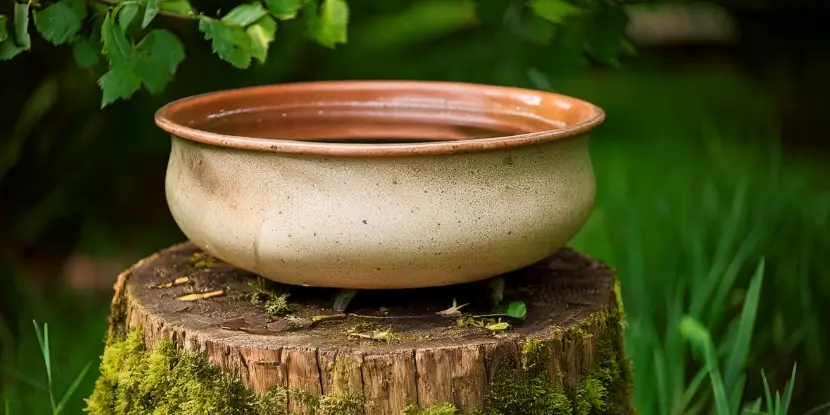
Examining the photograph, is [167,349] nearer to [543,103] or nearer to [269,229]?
[269,229]

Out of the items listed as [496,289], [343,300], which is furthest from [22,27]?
[496,289]

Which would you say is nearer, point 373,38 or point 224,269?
point 224,269

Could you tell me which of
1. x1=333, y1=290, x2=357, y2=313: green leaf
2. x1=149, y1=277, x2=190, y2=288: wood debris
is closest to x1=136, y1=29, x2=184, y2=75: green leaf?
x1=149, y1=277, x2=190, y2=288: wood debris

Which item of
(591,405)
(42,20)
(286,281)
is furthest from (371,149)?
(42,20)

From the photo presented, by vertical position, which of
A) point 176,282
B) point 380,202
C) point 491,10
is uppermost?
point 491,10

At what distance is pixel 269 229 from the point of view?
1373 mm

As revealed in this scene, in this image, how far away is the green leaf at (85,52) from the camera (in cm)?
170

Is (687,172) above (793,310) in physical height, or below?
above

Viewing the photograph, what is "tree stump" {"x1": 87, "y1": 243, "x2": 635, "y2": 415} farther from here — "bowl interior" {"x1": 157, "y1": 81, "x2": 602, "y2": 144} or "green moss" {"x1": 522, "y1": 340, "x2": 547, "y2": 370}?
"bowl interior" {"x1": 157, "y1": 81, "x2": 602, "y2": 144}

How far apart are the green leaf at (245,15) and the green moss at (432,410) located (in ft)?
2.44

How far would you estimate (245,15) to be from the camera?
1553 millimetres

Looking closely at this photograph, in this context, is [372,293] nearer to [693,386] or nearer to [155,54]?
[155,54]

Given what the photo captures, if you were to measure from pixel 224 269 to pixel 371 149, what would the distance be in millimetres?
614

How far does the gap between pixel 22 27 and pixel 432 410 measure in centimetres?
104
